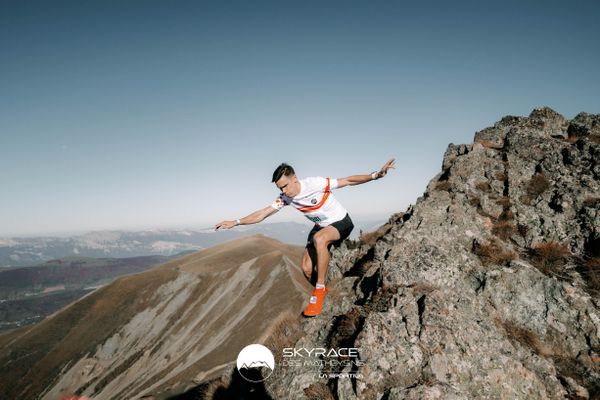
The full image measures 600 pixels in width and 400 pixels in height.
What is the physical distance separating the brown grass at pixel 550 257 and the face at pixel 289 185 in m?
7.35

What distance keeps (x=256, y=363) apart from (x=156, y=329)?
3098 inches

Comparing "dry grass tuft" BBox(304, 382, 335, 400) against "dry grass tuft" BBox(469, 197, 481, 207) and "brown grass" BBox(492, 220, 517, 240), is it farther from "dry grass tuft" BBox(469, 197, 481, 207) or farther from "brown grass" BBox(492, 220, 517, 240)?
"dry grass tuft" BBox(469, 197, 481, 207)

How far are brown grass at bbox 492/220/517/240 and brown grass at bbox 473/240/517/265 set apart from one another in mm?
549

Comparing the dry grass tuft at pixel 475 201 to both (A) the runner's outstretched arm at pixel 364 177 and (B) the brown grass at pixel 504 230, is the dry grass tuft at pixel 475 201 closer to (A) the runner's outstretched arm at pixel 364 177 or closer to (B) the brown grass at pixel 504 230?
(B) the brown grass at pixel 504 230

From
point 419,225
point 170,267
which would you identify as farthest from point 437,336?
point 170,267

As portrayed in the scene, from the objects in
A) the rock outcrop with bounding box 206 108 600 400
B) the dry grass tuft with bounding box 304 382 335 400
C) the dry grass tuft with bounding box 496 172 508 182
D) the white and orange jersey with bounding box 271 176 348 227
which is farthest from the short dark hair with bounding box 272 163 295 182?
the dry grass tuft with bounding box 496 172 508 182

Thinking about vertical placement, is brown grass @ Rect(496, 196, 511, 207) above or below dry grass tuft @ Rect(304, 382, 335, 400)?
above

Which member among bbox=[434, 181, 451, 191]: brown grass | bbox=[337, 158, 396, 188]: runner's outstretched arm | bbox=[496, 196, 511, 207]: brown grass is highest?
bbox=[337, 158, 396, 188]: runner's outstretched arm

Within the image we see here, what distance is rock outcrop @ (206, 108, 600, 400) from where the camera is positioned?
20.7ft

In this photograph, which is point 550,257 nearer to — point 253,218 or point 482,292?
point 482,292

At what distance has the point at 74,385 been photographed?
7100 cm

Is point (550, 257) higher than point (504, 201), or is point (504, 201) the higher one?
point (504, 201)

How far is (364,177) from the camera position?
916 cm

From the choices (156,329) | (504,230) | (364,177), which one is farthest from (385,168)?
(156,329)
